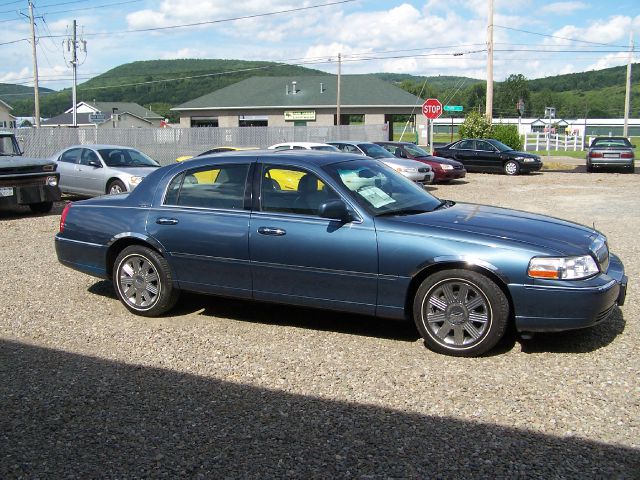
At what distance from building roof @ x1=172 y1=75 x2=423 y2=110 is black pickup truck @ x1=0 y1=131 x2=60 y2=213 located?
42.9m

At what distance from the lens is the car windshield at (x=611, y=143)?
26941mm

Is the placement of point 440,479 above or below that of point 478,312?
below

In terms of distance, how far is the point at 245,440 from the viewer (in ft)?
12.4

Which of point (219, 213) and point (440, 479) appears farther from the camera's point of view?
point (219, 213)

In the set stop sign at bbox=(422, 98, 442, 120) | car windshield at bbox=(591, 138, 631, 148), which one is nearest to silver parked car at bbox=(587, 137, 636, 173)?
car windshield at bbox=(591, 138, 631, 148)

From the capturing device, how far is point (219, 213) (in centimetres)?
589

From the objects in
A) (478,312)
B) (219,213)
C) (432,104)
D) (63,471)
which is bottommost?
(63,471)

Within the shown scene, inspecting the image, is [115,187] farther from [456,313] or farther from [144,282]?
[456,313]

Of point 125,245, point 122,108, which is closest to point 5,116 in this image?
point 122,108

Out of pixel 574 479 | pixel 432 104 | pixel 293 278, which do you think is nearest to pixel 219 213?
pixel 293 278

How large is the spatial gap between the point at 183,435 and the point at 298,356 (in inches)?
58.9

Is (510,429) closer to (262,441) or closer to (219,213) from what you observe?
(262,441)

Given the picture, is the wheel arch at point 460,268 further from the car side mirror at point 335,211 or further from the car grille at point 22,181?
the car grille at point 22,181

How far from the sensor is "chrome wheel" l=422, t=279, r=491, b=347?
4973 mm
